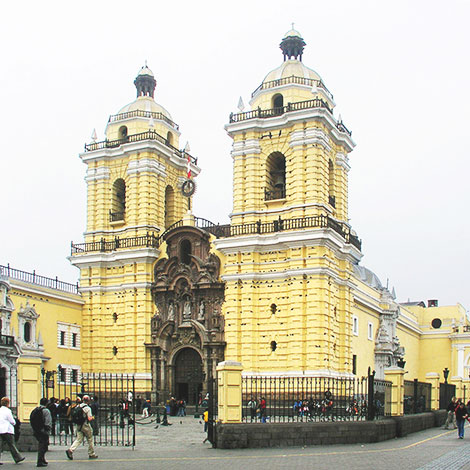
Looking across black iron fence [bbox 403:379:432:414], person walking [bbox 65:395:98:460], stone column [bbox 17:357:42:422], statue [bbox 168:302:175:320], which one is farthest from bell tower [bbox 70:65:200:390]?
person walking [bbox 65:395:98:460]

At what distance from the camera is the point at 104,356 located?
4091cm

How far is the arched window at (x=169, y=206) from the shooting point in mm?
44562

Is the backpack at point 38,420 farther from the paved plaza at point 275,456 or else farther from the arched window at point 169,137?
the arched window at point 169,137

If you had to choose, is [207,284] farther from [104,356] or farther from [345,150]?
[345,150]

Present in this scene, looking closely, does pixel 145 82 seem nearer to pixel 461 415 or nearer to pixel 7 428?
pixel 461 415

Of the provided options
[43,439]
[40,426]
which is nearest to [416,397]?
[40,426]

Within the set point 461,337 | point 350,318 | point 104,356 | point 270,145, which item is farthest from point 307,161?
point 461,337

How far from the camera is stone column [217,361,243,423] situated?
764 inches

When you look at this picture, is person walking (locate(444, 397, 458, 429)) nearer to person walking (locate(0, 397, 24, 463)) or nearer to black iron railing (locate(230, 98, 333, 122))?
black iron railing (locate(230, 98, 333, 122))

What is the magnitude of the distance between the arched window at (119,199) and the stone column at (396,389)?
932 inches

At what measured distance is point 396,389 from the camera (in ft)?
77.0

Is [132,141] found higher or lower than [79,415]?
higher

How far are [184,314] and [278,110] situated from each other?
1215 centimetres

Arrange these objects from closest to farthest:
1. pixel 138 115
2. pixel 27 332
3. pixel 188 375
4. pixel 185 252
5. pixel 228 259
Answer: pixel 27 332 → pixel 228 259 → pixel 188 375 → pixel 185 252 → pixel 138 115
